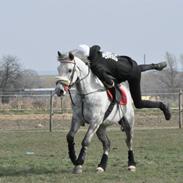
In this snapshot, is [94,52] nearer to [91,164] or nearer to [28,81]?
[91,164]

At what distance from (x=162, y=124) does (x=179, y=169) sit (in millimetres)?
17518

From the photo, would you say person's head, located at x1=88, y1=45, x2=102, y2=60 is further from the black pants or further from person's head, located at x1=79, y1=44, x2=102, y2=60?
the black pants

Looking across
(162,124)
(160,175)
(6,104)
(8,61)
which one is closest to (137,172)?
(160,175)

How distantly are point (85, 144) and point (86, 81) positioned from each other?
107cm

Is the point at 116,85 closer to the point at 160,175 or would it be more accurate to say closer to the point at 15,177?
the point at 160,175

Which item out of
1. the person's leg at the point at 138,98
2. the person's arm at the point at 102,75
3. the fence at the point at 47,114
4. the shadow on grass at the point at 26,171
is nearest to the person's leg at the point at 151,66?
the person's leg at the point at 138,98

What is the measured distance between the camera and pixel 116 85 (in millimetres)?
10117

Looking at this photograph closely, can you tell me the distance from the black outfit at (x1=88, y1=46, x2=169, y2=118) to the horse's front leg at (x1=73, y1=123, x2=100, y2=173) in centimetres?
82

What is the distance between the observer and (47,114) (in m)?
32.8

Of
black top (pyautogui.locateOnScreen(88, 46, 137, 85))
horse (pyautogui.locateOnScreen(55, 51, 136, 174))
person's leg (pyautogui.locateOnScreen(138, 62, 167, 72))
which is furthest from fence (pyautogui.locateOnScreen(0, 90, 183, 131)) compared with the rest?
horse (pyautogui.locateOnScreen(55, 51, 136, 174))

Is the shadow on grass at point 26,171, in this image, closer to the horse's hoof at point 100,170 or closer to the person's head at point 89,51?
the horse's hoof at point 100,170

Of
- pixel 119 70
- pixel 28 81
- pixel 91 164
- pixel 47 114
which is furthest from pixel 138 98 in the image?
pixel 28 81

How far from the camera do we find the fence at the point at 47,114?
88.1 feet

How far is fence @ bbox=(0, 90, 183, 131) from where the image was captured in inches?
1057
